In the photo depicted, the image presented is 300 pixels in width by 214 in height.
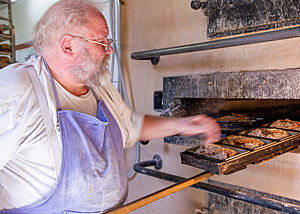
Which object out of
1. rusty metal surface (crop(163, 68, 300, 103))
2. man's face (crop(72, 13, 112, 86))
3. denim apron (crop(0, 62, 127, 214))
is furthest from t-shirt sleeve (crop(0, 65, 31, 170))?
rusty metal surface (crop(163, 68, 300, 103))

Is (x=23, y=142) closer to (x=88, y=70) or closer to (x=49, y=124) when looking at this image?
(x=49, y=124)

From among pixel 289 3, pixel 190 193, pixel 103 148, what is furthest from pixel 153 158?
pixel 289 3

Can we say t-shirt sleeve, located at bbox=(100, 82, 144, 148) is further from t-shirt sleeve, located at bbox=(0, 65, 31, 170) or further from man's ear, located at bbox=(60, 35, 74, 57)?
t-shirt sleeve, located at bbox=(0, 65, 31, 170)

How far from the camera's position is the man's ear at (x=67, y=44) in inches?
41.5

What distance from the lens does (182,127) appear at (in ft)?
4.04

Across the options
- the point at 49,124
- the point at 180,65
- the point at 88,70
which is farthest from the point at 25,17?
the point at 49,124

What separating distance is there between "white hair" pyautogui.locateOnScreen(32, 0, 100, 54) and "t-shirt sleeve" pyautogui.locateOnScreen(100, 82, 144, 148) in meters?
0.34

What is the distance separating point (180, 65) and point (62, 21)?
Result: 2.28ft

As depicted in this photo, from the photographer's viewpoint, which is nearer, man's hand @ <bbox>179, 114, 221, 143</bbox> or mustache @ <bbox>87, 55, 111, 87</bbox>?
man's hand @ <bbox>179, 114, 221, 143</bbox>

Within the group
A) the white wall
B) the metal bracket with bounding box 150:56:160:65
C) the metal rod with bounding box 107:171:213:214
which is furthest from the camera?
the white wall

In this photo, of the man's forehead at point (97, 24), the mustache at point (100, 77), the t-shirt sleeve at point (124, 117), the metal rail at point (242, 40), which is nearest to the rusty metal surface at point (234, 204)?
the t-shirt sleeve at point (124, 117)

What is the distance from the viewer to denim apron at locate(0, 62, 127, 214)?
3.11 feet

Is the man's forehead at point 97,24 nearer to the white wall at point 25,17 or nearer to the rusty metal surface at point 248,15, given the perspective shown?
the rusty metal surface at point 248,15

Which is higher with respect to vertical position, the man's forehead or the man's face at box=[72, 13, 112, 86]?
the man's forehead
